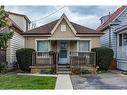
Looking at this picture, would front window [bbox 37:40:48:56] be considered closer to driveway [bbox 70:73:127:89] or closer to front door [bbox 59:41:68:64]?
front door [bbox 59:41:68:64]

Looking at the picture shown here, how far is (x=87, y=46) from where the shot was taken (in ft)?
93.7

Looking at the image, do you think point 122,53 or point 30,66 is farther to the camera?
point 122,53

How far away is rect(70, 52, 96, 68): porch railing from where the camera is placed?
82.0 feet

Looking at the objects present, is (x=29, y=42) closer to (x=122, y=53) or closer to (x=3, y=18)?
(x=3, y=18)

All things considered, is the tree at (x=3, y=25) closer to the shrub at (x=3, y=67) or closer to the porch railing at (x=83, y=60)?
the shrub at (x=3, y=67)

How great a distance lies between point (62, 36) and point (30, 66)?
4.36m

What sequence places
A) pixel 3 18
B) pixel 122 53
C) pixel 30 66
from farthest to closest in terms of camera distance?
pixel 122 53, pixel 30 66, pixel 3 18

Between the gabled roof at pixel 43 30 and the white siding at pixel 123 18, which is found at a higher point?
the white siding at pixel 123 18

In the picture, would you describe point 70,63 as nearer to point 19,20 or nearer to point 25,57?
point 25,57

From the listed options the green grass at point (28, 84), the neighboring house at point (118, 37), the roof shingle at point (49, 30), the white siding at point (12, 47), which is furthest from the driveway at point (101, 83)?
the white siding at point (12, 47)

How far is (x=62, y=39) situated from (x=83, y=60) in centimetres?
325

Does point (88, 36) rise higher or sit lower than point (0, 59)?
higher

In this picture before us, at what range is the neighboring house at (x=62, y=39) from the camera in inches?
1096

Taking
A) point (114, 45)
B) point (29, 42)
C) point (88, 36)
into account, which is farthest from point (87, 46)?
point (29, 42)
